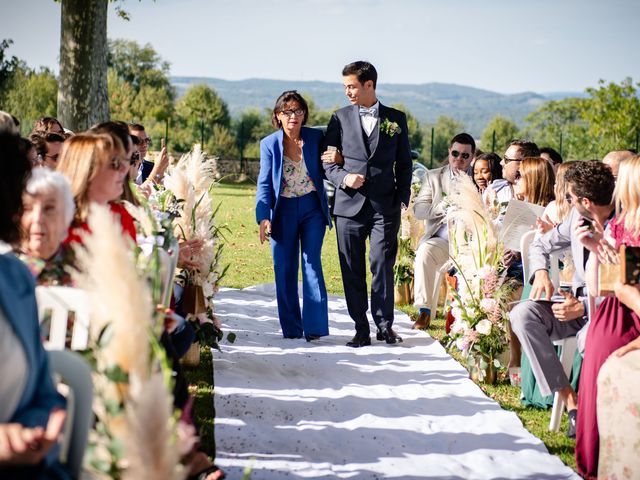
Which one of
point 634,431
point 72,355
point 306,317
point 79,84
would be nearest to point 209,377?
point 306,317

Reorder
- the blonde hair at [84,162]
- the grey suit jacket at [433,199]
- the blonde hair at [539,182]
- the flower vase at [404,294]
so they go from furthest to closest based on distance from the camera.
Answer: the flower vase at [404,294] < the grey suit jacket at [433,199] < the blonde hair at [539,182] < the blonde hair at [84,162]

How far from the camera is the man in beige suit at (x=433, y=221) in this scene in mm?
8148

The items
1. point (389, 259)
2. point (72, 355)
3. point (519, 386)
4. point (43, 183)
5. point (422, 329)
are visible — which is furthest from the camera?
point (422, 329)

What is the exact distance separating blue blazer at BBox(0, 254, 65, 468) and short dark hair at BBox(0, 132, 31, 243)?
0.38 ft

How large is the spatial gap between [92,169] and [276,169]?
3.83 metres

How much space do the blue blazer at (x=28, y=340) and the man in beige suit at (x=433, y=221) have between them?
6.02m

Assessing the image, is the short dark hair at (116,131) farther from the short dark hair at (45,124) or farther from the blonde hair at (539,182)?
the blonde hair at (539,182)

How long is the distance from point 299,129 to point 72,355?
17.9ft

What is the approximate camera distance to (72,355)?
95.0 inches

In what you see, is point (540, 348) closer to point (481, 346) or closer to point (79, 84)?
point (481, 346)

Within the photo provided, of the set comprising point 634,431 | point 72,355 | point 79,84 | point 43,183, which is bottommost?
point 634,431

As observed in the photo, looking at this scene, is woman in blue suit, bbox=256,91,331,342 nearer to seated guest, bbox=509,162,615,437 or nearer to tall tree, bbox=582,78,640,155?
seated guest, bbox=509,162,615,437

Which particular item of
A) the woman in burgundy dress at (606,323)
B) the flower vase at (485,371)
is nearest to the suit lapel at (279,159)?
the flower vase at (485,371)

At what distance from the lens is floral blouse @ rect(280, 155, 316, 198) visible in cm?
768
